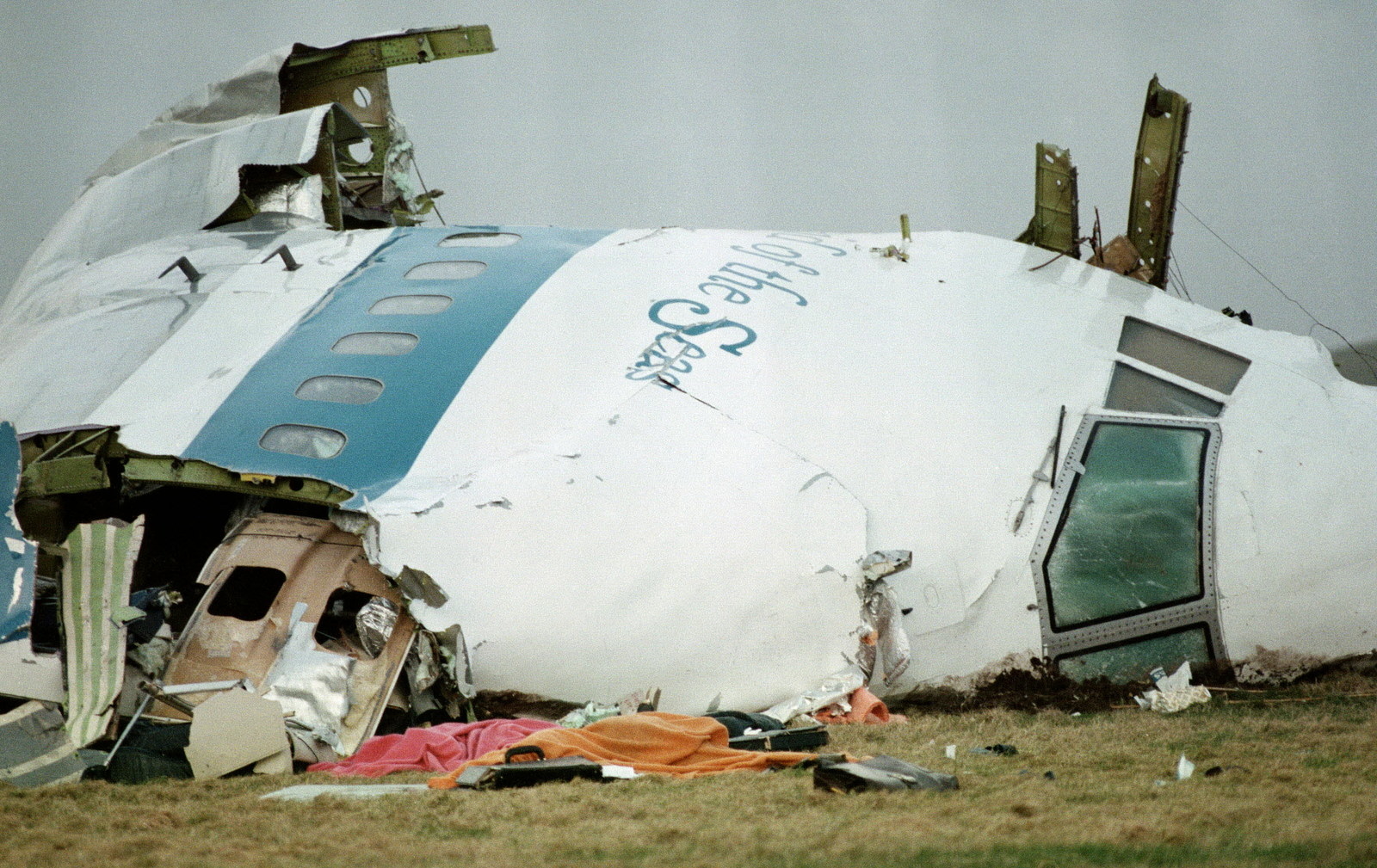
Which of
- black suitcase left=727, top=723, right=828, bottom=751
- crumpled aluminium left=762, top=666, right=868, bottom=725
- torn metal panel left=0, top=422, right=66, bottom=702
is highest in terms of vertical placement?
torn metal panel left=0, top=422, right=66, bottom=702

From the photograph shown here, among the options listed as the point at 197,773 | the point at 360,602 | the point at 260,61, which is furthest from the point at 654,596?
the point at 260,61

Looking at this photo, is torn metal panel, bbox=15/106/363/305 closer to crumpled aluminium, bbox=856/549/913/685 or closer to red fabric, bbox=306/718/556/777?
red fabric, bbox=306/718/556/777

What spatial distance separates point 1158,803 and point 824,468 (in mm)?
3526

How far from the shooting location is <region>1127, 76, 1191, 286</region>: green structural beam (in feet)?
32.7

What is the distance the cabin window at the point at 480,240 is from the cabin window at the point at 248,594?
3.22 m

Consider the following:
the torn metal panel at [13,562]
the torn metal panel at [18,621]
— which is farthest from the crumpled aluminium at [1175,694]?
the torn metal panel at [13,562]

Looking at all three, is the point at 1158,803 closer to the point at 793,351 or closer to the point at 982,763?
the point at 982,763

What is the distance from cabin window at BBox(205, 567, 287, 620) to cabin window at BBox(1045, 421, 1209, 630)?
5.76 m

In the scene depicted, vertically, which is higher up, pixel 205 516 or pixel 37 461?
pixel 37 461

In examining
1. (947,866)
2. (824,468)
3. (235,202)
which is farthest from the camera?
(235,202)

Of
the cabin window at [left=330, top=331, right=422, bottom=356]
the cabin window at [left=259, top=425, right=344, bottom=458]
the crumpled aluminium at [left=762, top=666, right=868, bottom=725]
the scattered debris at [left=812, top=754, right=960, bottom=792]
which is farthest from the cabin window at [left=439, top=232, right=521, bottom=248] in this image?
the scattered debris at [left=812, top=754, right=960, bottom=792]

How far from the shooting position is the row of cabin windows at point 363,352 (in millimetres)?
8930

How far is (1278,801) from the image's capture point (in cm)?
579

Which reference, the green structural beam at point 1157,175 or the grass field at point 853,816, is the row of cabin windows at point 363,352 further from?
the green structural beam at point 1157,175
